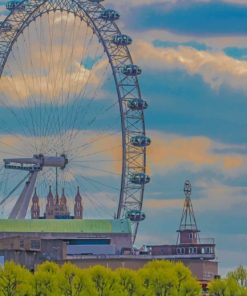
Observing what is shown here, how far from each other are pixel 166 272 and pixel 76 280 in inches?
370

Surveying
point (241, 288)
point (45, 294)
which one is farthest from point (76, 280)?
point (241, 288)

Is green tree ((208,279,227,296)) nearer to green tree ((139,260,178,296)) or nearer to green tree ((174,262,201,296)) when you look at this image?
green tree ((174,262,201,296))

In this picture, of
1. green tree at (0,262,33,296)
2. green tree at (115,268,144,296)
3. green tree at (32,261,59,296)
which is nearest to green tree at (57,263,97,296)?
green tree at (32,261,59,296)

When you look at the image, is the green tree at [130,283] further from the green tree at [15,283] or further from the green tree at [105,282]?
the green tree at [15,283]

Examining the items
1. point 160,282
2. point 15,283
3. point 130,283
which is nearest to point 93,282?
point 130,283

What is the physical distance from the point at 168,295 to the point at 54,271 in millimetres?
10096

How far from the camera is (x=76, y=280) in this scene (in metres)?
191

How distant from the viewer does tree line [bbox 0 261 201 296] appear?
623ft

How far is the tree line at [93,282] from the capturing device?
190 meters

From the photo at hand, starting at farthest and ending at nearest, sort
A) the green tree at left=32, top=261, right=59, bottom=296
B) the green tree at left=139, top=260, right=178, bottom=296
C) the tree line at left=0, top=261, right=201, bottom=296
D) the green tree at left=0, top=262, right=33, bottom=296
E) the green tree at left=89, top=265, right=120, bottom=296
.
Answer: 1. the green tree at left=139, top=260, right=178, bottom=296
2. the green tree at left=89, top=265, right=120, bottom=296
3. the tree line at left=0, top=261, right=201, bottom=296
4. the green tree at left=32, top=261, right=59, bottom=296
5. the green tree at left=0, top=262, right=33, bottom=296

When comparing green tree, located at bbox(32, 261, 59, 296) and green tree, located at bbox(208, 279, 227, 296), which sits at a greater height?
green tree, located at bbox(208, 279, 227, 296)

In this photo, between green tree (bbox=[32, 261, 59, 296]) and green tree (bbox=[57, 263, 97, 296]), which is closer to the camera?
green tree (bbox=[57, 263, 97, 296])

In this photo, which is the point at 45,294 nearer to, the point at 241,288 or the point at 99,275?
the point at 99,275

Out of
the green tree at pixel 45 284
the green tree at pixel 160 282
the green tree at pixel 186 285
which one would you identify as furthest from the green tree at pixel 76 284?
the green tree at pixel 186 285
